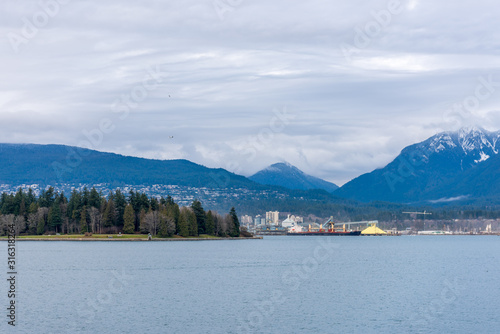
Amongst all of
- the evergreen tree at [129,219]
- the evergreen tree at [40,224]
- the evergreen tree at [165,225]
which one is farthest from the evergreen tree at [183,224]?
the evergreen tree at [40,224]

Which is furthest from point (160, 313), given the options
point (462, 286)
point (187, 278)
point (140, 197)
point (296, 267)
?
point (140, 197)

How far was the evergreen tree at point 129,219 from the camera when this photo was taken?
148m

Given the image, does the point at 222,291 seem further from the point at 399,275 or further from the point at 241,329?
the point at 399,275

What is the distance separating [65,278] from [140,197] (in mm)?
88349

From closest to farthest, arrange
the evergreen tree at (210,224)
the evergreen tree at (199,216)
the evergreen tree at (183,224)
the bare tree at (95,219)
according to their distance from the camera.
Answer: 1. the bare tree at (95,219)
2. the evergreen tree at (183,224)
3. the evergreen tree at (199,216)
4. the evergreen tree at (210,224)

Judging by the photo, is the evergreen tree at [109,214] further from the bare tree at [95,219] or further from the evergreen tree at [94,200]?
the evergreen tree at [94,200]

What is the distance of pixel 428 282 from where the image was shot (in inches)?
2825

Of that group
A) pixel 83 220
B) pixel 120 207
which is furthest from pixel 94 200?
pixel 83 220

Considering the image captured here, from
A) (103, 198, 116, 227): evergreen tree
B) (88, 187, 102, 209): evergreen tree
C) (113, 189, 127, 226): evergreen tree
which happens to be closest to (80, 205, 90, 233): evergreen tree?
(88, 187, 102, 209): evergreen tree

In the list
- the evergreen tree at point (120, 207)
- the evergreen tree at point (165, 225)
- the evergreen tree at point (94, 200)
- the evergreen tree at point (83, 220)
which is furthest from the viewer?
the evergreen tree at point (94, 200)

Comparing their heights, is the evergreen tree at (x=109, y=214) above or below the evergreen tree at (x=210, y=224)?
above

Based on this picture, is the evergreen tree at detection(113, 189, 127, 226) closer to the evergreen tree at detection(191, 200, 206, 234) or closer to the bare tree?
the bare tree

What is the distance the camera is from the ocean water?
45719 millimetres

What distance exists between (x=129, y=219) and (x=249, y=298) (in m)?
95.3
